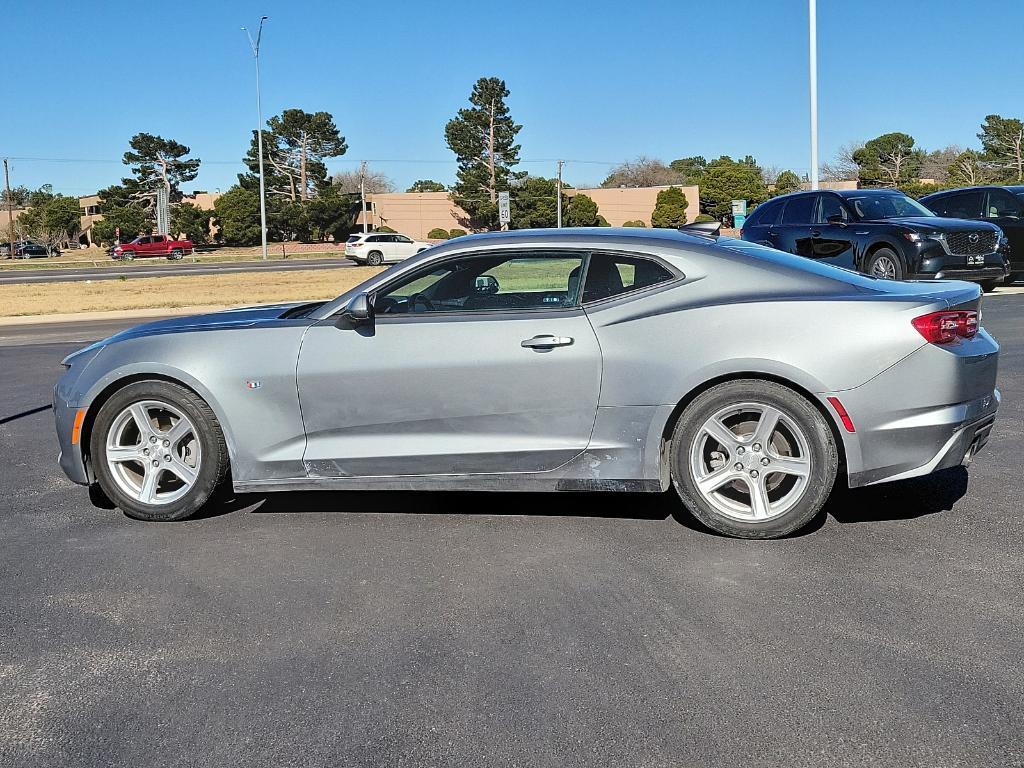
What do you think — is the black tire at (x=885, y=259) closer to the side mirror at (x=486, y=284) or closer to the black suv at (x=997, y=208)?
the black suv at (x=997, y=208)

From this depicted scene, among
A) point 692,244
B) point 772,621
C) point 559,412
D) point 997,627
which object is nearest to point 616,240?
point 692,244

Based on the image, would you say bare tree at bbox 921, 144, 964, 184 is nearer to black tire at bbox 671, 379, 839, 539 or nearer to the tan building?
the tan building

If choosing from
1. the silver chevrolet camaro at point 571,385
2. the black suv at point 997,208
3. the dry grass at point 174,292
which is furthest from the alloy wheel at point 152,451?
the dry grass at point 174,292

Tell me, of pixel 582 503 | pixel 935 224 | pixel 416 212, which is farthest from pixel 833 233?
pixel 416 212

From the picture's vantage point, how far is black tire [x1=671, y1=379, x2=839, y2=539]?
5105 millimetres

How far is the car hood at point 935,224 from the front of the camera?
15898 mm

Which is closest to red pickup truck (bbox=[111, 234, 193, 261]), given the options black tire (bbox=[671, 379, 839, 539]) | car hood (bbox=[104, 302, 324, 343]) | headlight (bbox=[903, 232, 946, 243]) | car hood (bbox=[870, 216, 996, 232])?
car hood (bbox=[870, 216, 996, 232])

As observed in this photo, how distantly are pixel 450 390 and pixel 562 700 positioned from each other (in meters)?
2.19

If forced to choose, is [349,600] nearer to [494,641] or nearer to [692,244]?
[494,641]

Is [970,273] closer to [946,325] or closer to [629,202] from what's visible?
[946,325]

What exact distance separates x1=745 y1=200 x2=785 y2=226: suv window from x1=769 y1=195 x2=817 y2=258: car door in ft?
0.37

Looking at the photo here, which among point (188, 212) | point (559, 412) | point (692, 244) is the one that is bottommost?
point (559, 412)

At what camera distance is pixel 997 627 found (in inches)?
158

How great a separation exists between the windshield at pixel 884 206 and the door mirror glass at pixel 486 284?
12280mm
